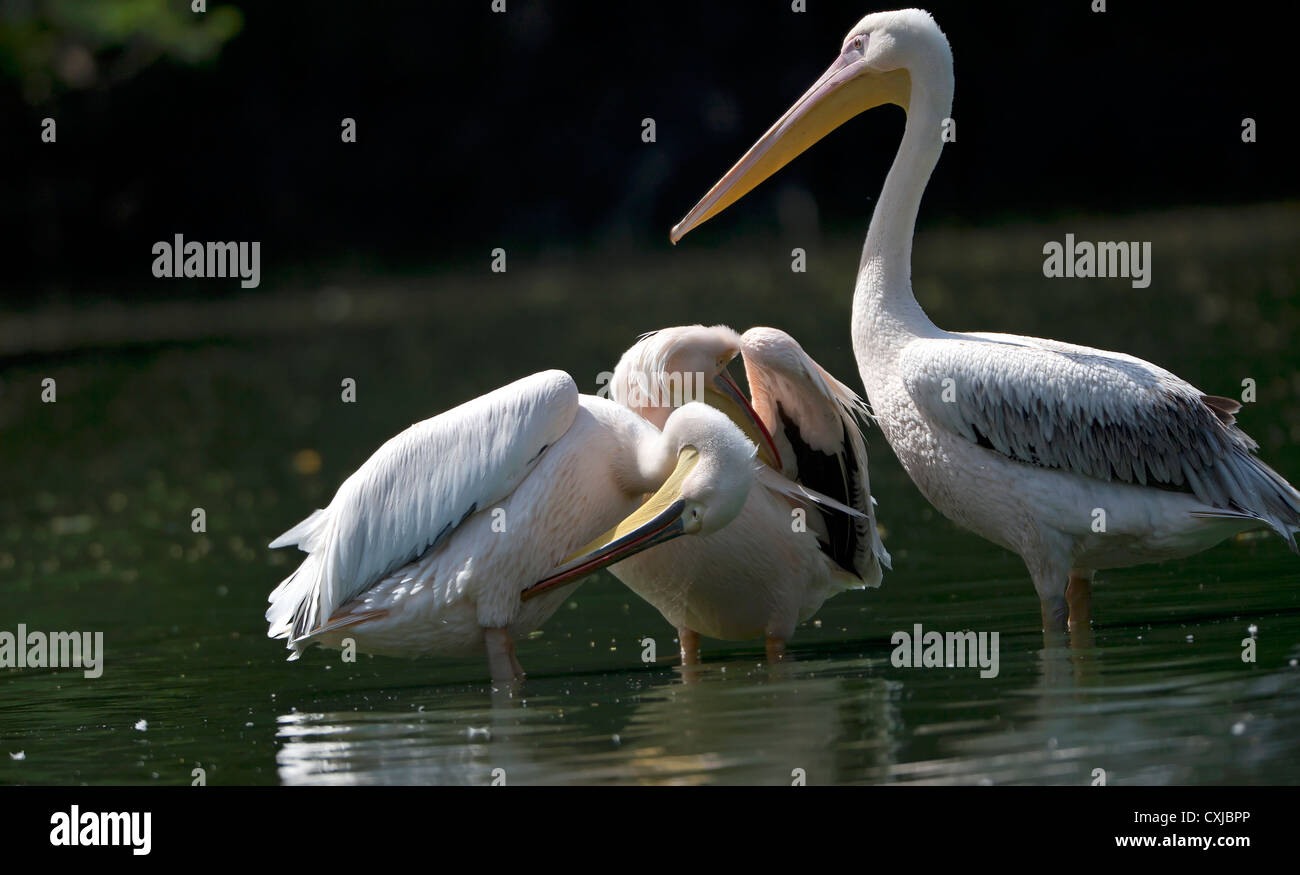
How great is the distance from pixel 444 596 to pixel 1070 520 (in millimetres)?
2342

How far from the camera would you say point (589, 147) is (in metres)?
36.2

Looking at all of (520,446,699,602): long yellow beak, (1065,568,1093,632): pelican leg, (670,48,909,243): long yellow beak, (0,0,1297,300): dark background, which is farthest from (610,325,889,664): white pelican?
(0,0,1297,300): dark background

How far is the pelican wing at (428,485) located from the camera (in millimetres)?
6664

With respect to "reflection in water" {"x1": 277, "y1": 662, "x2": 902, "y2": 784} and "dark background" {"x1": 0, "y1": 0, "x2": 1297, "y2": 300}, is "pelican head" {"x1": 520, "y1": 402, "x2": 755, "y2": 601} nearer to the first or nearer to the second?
"reflection in water" {"x1": 277, "y1": 662, "x2": 902, "y2": 784}

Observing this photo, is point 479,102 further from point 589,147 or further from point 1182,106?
point 1182,106

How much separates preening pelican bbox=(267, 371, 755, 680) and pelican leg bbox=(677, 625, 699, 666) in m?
0.64

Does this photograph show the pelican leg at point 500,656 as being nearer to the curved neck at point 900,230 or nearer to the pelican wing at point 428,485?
the pelican wing at point 428,485

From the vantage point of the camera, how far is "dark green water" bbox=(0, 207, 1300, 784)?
5293 millimetres

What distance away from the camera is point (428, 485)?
22.2 ft

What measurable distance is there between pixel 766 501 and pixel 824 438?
1.29ft

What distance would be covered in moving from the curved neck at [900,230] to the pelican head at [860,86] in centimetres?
2

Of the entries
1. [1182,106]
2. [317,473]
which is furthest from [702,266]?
[317,473]

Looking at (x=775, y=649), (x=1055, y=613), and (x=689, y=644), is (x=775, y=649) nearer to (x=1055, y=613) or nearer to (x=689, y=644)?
(x=689, y=644)

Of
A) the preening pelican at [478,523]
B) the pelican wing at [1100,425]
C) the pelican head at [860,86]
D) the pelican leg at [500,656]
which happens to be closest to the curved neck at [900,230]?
the pelican head at [860,86]
